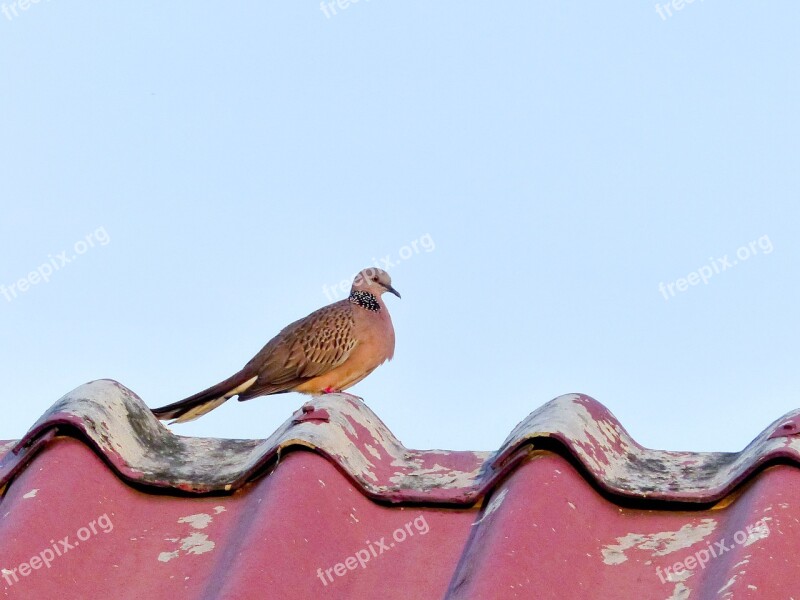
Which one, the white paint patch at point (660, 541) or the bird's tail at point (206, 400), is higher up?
the bird's tail at point (206, 400)

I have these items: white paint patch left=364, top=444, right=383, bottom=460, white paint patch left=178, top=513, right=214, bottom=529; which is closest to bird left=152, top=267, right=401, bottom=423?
white paint patch left=364, top=444, right=383, bottom=460

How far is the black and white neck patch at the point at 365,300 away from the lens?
7.50m

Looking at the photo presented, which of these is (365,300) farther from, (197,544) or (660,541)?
(660,541)

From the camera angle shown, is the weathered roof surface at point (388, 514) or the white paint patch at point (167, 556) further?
the white paint patch at point (167, 556)

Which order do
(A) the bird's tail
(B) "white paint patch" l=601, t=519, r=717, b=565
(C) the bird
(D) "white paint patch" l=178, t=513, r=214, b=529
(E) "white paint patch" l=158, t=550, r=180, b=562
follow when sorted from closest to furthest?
(B) "white paint patch" l=601, t=519, r=717, b=565
(E) "white paint patch" l=158, t=550, r=180, b=562
(D) "white paint patch" l=178, t=513, r=214, b=529
(A) the bird's tail
(C) the bird

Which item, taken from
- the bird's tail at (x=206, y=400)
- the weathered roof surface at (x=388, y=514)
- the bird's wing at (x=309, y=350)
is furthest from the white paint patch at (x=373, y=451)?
the bird's wing at (x=309, y=350)

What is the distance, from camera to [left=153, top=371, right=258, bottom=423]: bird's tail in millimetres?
6195

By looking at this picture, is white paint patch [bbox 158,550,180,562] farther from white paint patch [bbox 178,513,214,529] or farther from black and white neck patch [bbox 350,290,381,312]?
black and white neck patch [bbox 350,290,381,312]

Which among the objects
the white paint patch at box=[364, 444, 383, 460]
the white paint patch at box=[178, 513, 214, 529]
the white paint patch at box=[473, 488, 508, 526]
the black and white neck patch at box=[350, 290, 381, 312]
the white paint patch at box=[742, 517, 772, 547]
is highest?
the white paint patch at box=[178, 513, 214, 529]

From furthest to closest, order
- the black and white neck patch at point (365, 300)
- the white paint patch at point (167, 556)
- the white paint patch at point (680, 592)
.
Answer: the black and white neck patch at point (365, 300) → the white paint patch at point (167, 556) → the white paint patch at point (680, 592)

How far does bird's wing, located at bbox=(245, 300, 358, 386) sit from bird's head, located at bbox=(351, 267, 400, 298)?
0.26m

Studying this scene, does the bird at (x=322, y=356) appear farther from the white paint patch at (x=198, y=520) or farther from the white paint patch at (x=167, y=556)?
the white paint patch at (x=167, y=556)

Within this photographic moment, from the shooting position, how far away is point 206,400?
656 cm

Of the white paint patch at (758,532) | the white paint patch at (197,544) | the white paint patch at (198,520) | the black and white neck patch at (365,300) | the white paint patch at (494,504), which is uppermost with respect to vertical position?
the white paint patch at (198,520)
